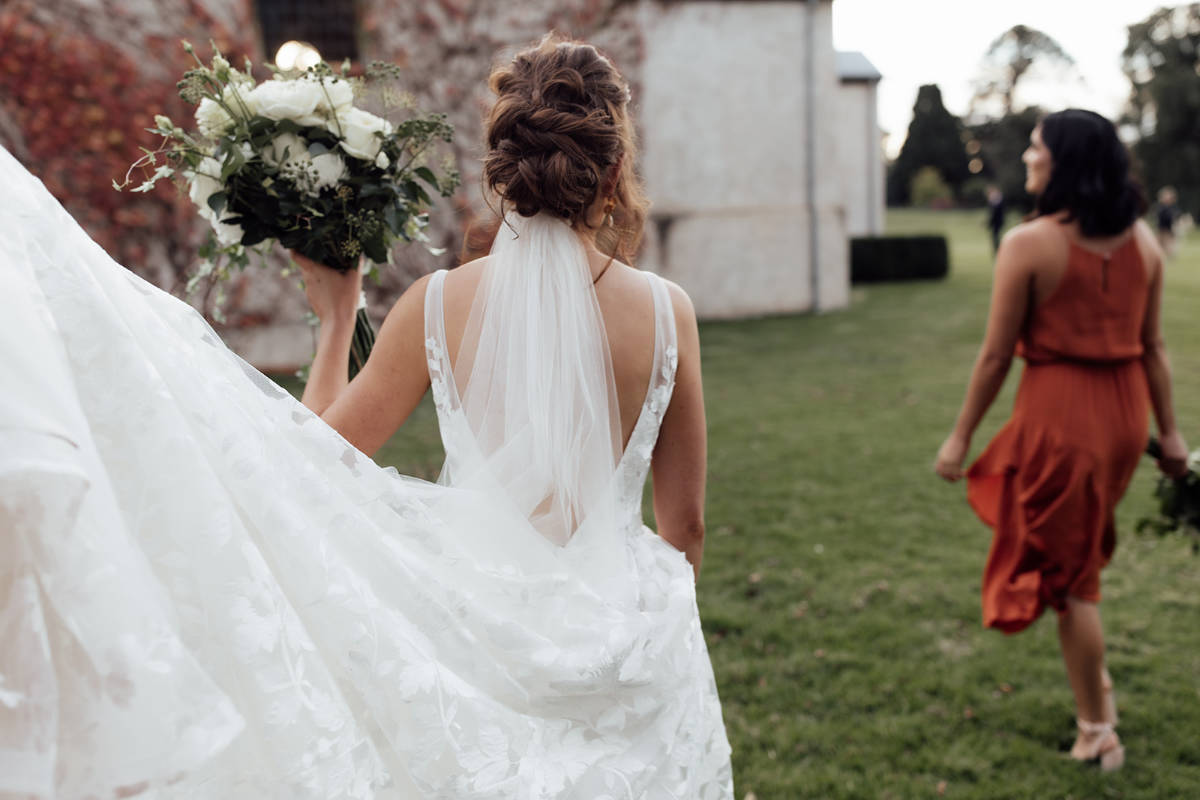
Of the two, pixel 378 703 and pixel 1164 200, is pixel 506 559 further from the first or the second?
pixel 1164 200

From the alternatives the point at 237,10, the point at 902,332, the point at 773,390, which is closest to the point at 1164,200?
the point at 902,332

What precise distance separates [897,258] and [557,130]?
21.9 metres

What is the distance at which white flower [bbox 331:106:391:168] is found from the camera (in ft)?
7.17

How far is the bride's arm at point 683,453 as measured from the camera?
1993mm

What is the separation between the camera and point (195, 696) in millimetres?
1232

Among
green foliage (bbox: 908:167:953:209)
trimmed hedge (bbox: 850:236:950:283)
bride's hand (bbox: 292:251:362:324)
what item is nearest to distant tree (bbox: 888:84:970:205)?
green foliage (bbox: 908:167:953:209)

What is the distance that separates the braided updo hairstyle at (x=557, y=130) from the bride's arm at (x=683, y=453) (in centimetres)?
30

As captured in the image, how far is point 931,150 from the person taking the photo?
61.8 meters

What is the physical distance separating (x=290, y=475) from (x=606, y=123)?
88 centimetres

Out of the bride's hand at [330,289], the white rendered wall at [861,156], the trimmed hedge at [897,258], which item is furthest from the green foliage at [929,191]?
the bride's hand at [330,289]

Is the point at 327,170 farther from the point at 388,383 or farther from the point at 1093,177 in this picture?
the point at 1093,177

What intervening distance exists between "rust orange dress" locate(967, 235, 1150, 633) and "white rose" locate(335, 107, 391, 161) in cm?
231

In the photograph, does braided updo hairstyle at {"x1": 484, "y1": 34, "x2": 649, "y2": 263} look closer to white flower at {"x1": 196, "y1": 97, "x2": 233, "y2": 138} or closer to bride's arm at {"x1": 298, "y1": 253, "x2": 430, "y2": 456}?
bride's arm at {"x1": 298, "y1": 253, "x2": 430, "y2": 456}

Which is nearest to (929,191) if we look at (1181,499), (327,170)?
(1181,499)
